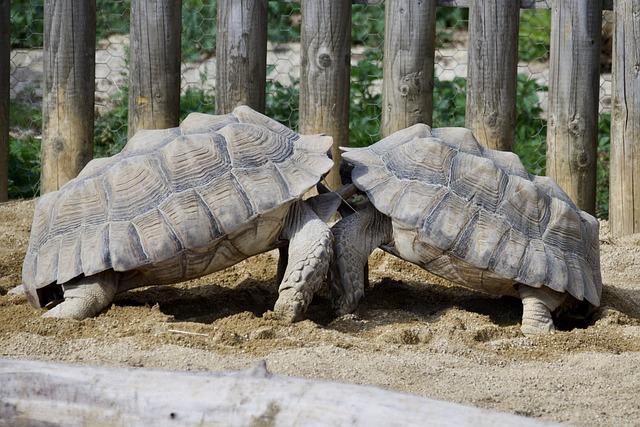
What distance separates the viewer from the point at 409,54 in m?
6.41

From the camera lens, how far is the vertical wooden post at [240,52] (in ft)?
21.2

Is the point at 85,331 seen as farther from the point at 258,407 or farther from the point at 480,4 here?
the point at 480,4

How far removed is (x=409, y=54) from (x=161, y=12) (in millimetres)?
1389

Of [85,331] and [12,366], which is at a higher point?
[12,366]

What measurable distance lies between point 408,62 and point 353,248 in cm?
164

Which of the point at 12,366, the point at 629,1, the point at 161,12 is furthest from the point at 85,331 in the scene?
the point at 629,1

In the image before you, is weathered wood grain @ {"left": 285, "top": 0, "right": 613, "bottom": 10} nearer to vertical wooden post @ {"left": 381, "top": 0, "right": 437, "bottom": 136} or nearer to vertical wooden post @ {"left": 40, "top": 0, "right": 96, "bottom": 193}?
vertical wooden post @ {"left": 381, "top": 0, "right": 437, "bottom": 136}

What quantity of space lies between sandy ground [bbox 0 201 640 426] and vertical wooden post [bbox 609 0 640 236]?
1.93 feet

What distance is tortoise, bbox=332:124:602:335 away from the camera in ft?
16.3

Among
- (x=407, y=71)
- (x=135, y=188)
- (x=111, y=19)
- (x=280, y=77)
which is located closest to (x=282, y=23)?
(x=280, y=77)

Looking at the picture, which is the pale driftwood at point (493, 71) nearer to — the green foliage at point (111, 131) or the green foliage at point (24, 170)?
the green foliage at point (111, 131)

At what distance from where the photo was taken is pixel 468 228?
4957 millimetres

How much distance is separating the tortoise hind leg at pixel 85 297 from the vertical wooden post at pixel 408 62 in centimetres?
219

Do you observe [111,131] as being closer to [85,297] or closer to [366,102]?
[366,102]
